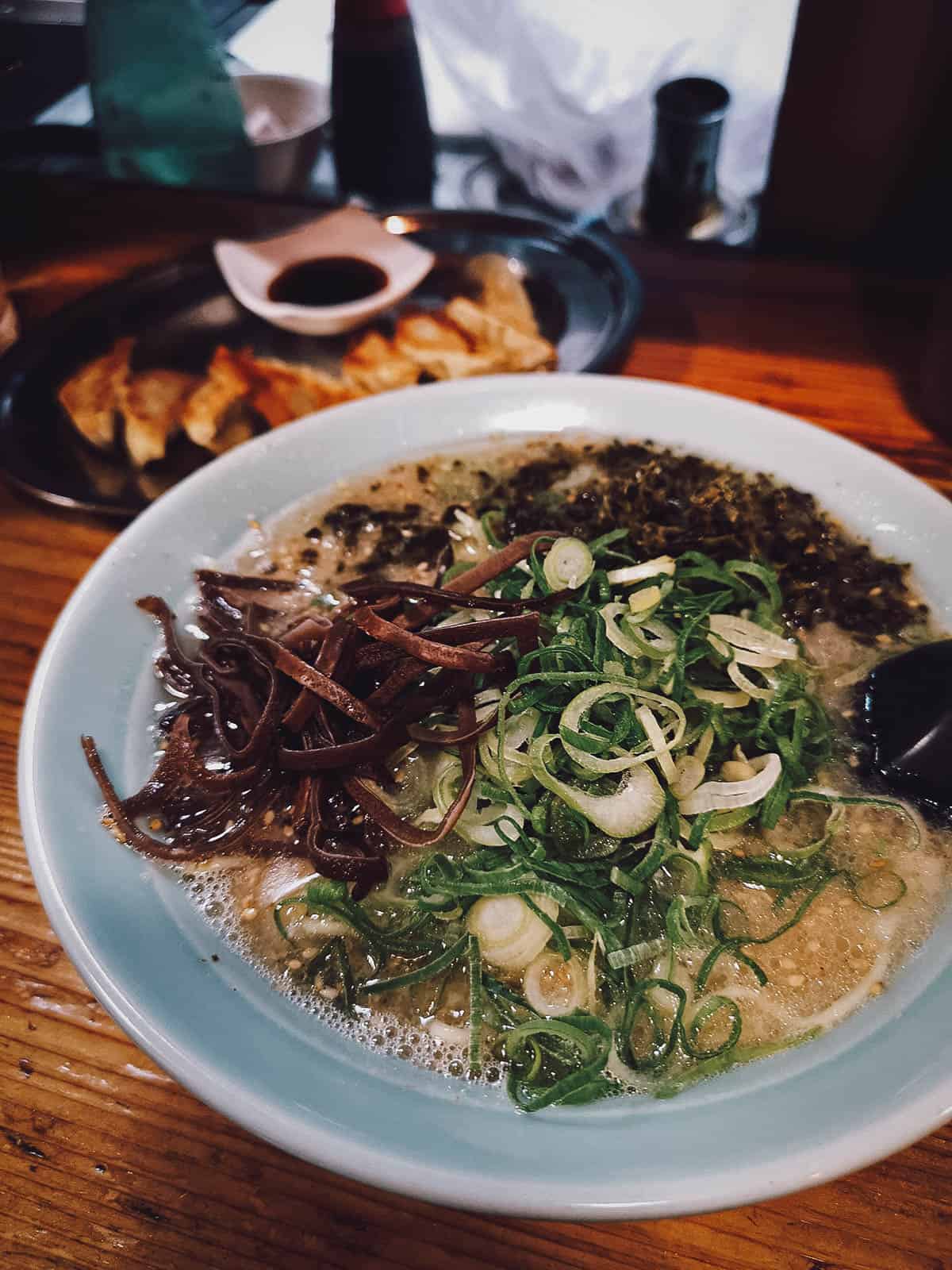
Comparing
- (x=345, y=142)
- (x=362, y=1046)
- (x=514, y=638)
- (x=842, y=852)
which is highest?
(x=345, y=142)

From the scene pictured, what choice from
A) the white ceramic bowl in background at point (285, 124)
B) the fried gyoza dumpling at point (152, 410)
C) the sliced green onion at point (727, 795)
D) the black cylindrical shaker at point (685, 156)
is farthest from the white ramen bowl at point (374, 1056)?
the white ceramic bowl in background at point (285, 124)

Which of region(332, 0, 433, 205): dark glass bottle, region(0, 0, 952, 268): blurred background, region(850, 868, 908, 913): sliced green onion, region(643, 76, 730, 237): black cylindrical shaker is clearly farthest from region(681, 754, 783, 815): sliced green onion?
region(332, 0, 433, 205): dark glass bottle

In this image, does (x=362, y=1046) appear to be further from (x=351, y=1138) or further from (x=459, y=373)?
(x=459, y=373)

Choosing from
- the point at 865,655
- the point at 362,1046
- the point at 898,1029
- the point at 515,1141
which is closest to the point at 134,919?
the point at 362,1046

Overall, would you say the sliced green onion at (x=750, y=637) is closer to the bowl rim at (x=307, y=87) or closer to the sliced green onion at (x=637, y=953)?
the sliced green onion at (x=637, y=953)

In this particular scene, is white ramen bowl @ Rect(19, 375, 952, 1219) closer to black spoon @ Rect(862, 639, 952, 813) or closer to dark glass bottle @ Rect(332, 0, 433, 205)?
black spoon @ Rect(862, 639, 952, 813)

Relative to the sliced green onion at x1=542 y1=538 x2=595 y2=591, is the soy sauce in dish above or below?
above
